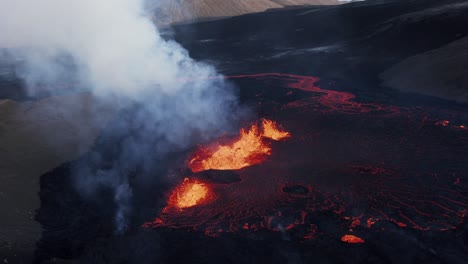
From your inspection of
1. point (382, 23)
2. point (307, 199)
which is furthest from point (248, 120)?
point (382, 23)

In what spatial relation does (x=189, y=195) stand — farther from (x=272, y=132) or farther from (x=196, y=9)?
(x=196, y=9)

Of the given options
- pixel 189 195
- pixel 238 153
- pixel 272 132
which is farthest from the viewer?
pixel 272 132

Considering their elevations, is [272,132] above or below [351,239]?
above

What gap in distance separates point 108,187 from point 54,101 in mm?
12209

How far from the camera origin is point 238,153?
15109 mm

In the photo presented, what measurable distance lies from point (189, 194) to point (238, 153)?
3.58 meters

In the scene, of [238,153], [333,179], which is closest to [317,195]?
[333,179]

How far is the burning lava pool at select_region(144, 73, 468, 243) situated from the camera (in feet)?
34.5

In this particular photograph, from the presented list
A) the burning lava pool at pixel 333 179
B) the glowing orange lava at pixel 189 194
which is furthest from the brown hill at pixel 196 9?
the glowing orange lava at pixel 189 194

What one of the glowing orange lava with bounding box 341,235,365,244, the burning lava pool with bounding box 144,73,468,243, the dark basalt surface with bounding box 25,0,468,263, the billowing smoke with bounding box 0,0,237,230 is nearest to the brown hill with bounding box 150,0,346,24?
the billowing smoke with bounding box 0,0,237,230

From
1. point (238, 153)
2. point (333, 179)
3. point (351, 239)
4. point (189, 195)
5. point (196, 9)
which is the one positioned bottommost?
point (351, 239)

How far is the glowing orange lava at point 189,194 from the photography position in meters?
11.8

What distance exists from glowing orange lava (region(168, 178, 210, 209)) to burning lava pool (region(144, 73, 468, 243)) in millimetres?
37

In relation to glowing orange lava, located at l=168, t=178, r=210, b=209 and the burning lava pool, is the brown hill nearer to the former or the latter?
the burning lava pool
